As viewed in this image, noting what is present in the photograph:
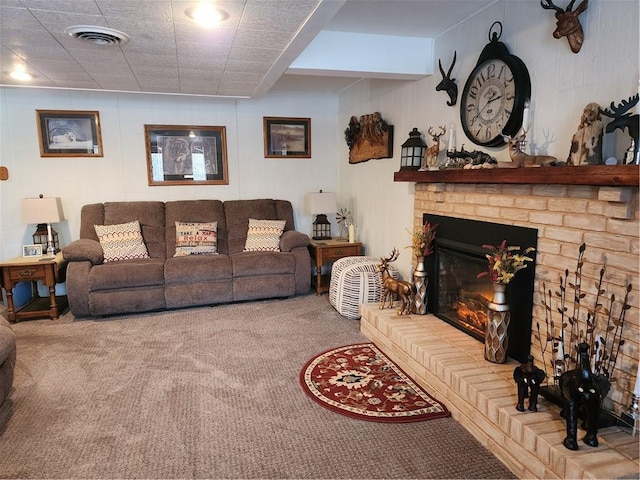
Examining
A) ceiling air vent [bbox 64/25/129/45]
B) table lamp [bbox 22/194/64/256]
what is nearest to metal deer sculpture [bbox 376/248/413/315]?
ceiling air vent [bbox 64/25/129/45]

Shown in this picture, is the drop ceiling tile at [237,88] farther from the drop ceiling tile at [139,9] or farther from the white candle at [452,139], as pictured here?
the white candle at [452,139]

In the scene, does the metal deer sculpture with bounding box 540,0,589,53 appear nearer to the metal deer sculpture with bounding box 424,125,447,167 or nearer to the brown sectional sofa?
the metal deer sculpture with bounding box 424,125,447,167

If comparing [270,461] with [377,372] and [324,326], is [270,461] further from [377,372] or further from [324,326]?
[324,326]

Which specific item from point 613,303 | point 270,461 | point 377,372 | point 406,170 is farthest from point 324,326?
point 613,303

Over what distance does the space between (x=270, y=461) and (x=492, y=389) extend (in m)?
1.10

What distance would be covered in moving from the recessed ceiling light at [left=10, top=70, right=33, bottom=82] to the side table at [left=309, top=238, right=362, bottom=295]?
2.91 metres

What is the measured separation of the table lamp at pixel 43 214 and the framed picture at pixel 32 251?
0.08 metres

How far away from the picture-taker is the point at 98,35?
2.38m

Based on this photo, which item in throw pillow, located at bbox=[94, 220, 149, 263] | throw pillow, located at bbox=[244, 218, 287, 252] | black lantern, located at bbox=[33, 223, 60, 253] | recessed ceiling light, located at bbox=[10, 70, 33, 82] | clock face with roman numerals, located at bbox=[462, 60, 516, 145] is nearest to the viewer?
clock face with roman numerals, located at bbox=[462, 60, 516, 145]

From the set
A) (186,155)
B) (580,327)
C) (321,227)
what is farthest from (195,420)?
(186,155)

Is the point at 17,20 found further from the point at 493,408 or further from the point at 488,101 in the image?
the point at 493,408

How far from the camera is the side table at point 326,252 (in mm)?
4398

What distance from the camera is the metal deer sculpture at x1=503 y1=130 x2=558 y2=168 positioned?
2.04 m

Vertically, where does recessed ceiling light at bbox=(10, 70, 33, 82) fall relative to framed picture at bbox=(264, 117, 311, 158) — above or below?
above
